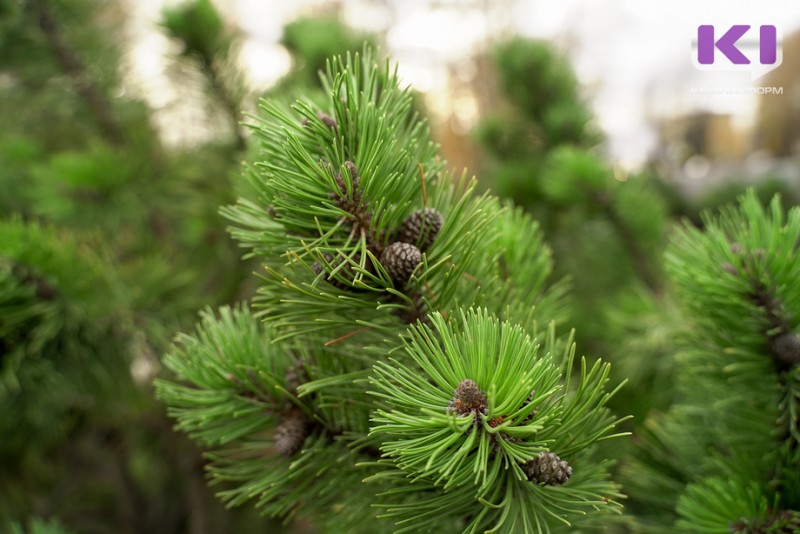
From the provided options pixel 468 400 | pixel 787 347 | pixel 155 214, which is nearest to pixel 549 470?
pixel 468 400

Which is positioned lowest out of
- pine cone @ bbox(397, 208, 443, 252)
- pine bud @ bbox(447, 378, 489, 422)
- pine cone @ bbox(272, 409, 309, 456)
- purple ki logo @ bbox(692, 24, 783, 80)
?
pine cone @ bbox(272, 409, 309, 456)

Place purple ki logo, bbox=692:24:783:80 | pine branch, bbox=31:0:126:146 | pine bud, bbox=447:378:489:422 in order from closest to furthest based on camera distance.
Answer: pine bud, bbox=447:378:489:422 < purple ki logo, bbox=692:24:783:80 < pine branch, bbox=31:0:126:146

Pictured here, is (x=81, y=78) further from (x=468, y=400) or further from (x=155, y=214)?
(x=468, y=400)

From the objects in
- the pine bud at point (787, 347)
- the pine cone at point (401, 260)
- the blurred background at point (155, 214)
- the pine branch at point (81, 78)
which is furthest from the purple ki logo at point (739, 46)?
the pine branch at point (81, 78)

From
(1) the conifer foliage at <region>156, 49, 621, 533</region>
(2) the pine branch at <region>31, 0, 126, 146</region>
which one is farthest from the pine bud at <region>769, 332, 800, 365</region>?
(2) the pine branch at <region>31, 0, 126, 146</region>

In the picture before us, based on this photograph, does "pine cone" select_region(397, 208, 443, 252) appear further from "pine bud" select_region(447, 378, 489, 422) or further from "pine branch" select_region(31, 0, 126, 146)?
"pine branch" select_region(31, 0, 126, 146)

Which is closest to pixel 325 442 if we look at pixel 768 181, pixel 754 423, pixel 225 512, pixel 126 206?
pixel 754 423

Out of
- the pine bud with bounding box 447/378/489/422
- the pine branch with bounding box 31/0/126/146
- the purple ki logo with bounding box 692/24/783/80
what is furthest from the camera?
the pine branch with bounding box 31/0/126/146

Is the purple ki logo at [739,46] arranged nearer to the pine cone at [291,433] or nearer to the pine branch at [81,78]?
the pine cone at [291,433]
